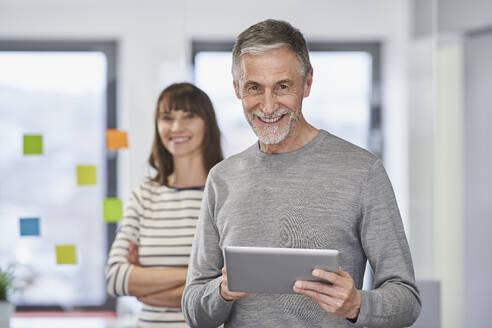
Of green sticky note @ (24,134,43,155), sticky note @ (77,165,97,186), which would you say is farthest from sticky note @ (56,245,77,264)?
green sticky note @ (24,134,43,155)

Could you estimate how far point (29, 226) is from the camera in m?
3.06

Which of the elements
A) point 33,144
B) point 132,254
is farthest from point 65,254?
point 132,254

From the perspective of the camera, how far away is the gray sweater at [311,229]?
1430mm

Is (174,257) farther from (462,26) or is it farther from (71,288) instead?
(462,26)

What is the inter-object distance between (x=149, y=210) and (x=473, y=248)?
1.88 metres

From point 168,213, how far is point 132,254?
0.60ft

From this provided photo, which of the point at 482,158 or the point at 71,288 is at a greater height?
the point at 482,158

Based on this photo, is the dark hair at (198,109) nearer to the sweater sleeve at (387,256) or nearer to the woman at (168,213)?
the woman at (168,213)

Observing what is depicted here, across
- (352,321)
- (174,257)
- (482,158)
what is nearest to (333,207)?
(352,321)

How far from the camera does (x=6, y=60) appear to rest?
314cm

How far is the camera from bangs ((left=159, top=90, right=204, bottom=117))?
A: 2.17m

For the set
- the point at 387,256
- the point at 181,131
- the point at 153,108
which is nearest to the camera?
the point at 387,256

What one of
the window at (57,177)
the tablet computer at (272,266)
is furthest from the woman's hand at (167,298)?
the window at (57,177)

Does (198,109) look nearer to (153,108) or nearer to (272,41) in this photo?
(272,41)
